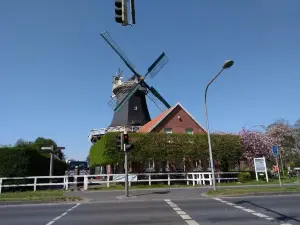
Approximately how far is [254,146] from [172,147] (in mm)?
10138

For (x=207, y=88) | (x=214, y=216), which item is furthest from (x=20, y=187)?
(x=214, y=216)

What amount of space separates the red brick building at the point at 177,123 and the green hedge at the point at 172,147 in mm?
5739

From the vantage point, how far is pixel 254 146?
32781 mm

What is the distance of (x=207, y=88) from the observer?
64.5 ft

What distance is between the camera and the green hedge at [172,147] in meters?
28.1

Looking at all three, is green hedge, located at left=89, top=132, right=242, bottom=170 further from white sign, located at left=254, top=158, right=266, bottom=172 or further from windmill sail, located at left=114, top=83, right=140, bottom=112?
windmill sail, located at left=114, top=83, right=140, bottom=112

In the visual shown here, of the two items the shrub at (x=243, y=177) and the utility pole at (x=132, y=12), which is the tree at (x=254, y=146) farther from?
the utility pole at (x=132, y=12)

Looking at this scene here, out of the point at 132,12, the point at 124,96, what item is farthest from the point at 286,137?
the point at 132,12

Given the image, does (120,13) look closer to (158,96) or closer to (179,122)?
(179,122)

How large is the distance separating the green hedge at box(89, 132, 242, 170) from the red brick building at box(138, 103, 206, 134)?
5739 mm

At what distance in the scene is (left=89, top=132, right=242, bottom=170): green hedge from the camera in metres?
28.1

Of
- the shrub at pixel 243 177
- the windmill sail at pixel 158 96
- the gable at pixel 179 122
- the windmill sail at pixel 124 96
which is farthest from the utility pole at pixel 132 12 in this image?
the windmill sail at pixel 158 96

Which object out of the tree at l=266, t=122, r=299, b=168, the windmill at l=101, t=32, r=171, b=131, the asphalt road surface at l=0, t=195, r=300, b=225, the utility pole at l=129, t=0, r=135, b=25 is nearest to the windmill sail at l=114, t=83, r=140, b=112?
the windmill at l=101, t=32, r=171, b=131

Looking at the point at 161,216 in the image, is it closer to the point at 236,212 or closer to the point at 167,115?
the point at 236,212
